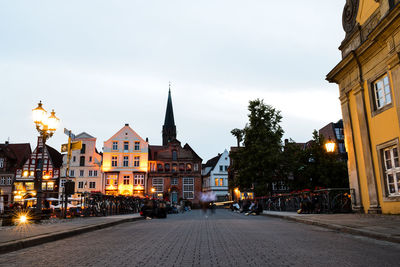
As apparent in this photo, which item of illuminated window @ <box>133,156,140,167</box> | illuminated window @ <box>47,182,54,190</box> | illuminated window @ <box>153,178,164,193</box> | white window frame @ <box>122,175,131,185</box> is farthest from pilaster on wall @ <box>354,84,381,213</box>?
illuminated window @ <box>47,182,54,190</box>

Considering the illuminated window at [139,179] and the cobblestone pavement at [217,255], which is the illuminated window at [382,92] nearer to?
the cobblestone pavement at [217,255]

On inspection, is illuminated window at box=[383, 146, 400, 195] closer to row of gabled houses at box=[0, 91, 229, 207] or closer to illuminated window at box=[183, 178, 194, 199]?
row of gabled houses at box=[0, 91, 229, 207]

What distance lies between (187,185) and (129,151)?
13.0 metres

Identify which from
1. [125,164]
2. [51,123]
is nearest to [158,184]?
[125,164]

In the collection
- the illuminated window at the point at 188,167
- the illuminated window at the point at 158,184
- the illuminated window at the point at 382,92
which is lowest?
the illuminated window at the point at 158,184

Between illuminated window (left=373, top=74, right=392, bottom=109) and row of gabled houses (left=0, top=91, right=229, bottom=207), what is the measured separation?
46564 mm

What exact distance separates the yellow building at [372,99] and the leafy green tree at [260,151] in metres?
16.3

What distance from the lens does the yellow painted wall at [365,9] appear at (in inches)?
640

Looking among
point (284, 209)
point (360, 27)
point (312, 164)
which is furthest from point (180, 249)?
point (312, 164)

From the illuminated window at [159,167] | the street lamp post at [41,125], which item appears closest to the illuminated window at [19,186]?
the illuminated window at [159,167]

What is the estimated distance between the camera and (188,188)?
65.8 meters

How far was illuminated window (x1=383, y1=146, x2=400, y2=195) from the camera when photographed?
1448 cm

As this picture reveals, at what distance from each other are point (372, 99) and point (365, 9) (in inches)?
186

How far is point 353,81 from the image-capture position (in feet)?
57.6
